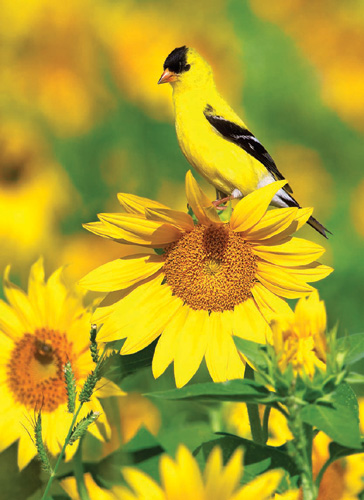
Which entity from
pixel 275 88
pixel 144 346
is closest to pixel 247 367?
pixel 144 346

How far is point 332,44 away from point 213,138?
70.7 inches

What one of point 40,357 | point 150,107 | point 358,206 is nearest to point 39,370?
point 40,357

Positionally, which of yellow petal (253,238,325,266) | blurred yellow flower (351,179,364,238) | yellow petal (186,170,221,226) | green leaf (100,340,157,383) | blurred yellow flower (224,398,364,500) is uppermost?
blurred yellow flower (351,179,364,238)

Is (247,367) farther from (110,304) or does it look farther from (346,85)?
(346,85)

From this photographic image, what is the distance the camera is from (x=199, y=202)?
82 centimetres

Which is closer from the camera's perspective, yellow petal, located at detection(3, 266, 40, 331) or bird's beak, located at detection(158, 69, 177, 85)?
yellow petal, located at detection(3, 266, 40, 331)

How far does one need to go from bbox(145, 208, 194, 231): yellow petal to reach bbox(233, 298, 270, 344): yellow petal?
12 cm

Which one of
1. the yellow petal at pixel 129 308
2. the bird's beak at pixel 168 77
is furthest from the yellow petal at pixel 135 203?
the bird's beak at pixel 168 77

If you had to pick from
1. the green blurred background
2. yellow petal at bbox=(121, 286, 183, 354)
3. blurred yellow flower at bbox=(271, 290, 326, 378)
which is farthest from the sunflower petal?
the green blurred background

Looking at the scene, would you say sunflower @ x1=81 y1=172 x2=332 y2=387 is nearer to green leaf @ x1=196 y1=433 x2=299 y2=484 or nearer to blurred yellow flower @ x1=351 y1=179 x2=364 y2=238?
green leaf @ x1=196 y1=433 x2=299 y2=484

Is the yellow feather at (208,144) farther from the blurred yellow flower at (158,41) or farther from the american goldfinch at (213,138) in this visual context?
the blurred yellow flower at (158,41)

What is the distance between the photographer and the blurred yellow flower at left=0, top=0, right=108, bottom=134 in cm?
251

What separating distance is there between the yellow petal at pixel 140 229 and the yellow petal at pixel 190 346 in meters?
0.10

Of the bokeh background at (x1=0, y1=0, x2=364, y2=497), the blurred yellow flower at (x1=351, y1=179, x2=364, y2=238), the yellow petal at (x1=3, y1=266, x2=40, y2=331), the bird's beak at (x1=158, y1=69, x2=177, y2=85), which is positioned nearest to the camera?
the yellow petal at (x1=3, y1=266, x2=40, y2=331)
